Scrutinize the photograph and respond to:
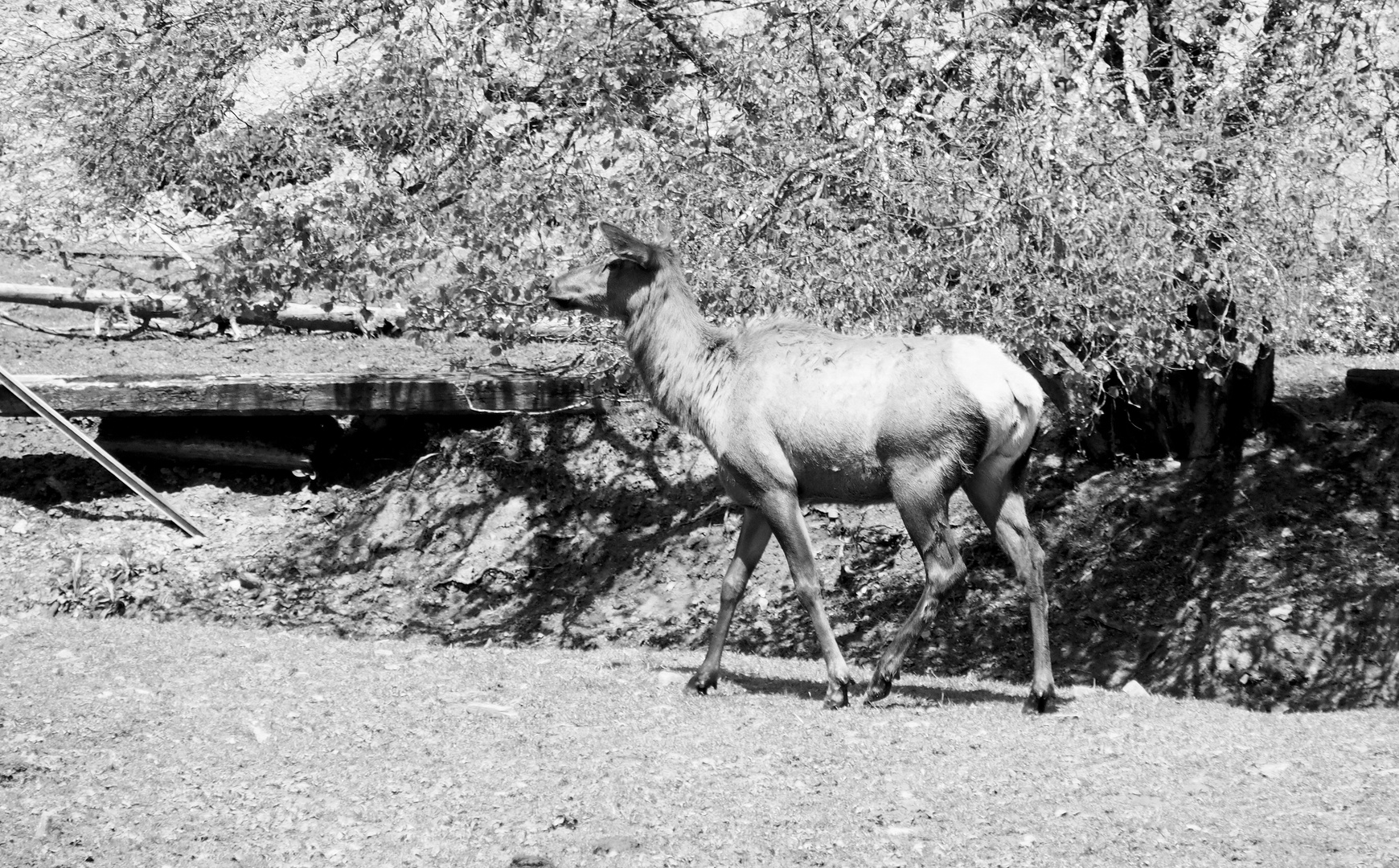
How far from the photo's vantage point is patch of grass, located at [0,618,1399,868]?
22.3 feet

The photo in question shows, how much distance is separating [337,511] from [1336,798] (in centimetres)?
1130

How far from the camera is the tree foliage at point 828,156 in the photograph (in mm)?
10438

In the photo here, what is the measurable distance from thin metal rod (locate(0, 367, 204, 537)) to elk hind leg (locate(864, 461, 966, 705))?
30.0ft

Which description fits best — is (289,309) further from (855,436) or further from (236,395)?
(855,436)

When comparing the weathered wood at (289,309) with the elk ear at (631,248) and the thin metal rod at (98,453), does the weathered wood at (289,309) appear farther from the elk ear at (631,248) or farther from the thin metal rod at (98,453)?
the elk ear at (631,248)

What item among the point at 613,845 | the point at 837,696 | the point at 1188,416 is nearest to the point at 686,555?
the point at 1188,416

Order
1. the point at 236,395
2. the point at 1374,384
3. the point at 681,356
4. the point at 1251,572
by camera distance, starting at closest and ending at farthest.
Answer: the point at 681,356 → the point at 1251,572 → the point at 1374,384 → the point at 236,395

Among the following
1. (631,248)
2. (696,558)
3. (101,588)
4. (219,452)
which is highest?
(631,248)

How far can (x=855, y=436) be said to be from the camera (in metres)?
8.89

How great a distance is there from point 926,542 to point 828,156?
136 inches

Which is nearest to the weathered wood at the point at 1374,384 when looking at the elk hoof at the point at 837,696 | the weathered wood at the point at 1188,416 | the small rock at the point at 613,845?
the weathered wood at the point at 1188,416

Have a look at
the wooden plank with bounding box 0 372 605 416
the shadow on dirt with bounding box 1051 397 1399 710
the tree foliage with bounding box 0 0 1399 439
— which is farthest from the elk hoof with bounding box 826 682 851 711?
the wooden plank with bounding box 0 372 605 416

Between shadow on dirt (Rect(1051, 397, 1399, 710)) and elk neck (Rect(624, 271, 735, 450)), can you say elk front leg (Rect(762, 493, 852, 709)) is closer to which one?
elk neck (Rect(624, 271, 735, 450))

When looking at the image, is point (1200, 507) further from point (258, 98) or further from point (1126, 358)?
point (258, 98)
